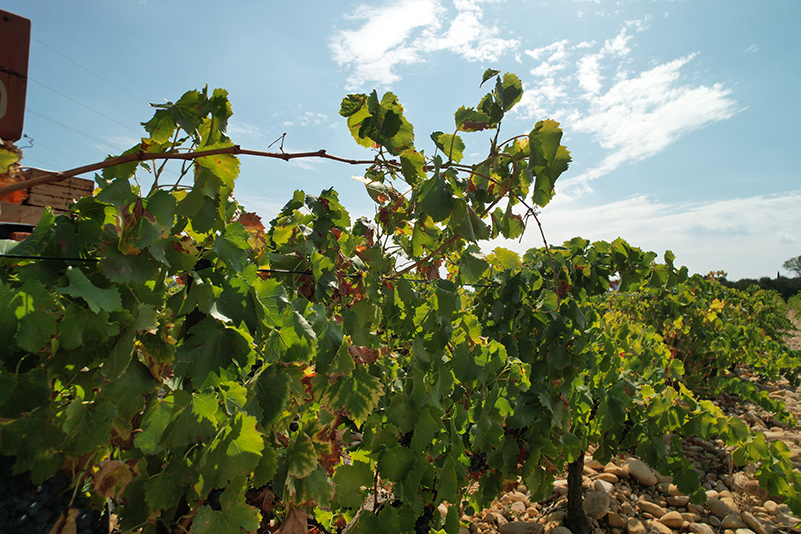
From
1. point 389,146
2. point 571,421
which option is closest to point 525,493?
point 571,421

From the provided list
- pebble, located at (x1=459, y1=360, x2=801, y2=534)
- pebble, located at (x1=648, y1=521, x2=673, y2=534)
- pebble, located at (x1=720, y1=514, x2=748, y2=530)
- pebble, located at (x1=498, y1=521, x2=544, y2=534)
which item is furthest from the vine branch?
pebble, located at (x1=720, y1=514, x2=748, y2=530)

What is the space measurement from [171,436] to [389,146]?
103 centimetres

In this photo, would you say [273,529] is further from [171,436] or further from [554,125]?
[554,125]

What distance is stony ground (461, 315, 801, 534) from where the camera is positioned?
345 cm

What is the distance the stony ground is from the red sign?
351 cm

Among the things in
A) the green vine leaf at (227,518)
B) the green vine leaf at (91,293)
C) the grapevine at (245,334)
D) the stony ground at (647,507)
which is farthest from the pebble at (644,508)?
the green vine leaf at (91,293)

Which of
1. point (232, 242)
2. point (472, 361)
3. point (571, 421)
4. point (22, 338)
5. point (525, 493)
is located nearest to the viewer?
point (22, 338)

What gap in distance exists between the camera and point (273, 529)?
182cm

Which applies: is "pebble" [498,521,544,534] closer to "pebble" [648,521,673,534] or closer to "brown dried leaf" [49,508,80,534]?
"pebble" [648,521,673,534]

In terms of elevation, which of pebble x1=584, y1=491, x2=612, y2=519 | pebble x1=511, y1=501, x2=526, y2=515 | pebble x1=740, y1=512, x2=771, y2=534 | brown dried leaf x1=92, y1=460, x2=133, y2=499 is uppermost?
brown dried leaf x1=92, y1=460, x2=133, y2=499

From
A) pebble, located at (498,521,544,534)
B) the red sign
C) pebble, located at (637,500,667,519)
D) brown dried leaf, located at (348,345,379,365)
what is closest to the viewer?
the red sign

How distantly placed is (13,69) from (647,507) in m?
5.00

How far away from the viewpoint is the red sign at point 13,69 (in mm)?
1319

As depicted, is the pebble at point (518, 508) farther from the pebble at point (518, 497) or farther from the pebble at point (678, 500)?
the pebble at point (678, 500)
